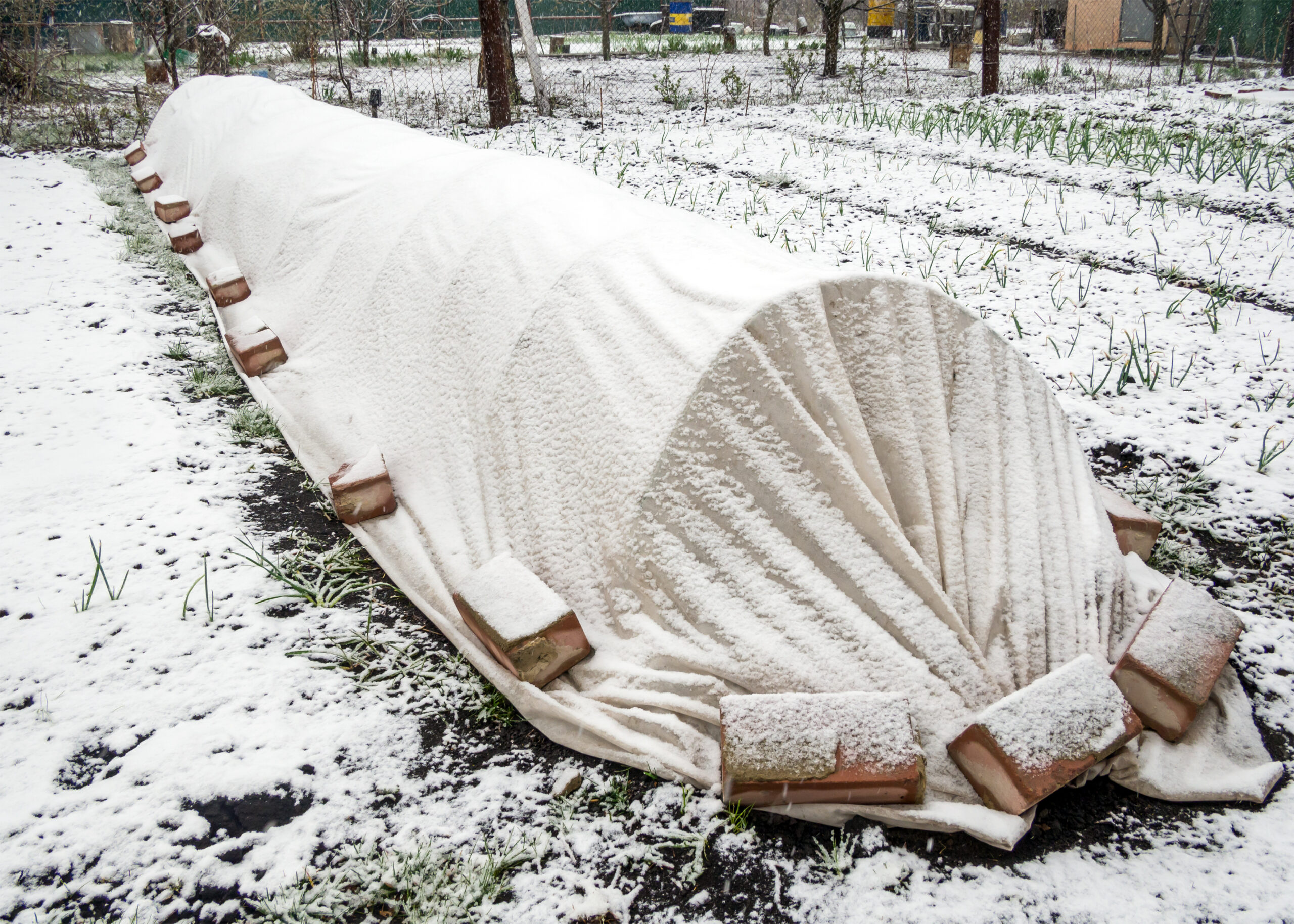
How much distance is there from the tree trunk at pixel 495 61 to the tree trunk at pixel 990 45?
5.18m

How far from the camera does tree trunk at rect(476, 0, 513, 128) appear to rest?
698cm

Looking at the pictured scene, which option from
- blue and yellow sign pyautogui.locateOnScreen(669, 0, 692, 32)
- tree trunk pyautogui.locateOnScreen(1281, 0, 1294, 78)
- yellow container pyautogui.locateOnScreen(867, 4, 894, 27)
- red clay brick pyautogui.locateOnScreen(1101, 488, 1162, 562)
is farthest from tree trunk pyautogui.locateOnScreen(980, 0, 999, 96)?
blue and yellow sign pyautogui.locateOnScreen(669, 0, 692, 32)

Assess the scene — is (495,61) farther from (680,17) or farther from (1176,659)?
(680,17)

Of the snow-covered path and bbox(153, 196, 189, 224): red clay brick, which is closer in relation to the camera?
the snow-covered path

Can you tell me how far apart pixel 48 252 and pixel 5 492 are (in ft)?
9.88

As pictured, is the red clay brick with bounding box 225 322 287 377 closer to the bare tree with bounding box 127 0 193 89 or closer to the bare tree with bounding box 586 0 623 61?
the bare tree with bounding box 127 0 193 89

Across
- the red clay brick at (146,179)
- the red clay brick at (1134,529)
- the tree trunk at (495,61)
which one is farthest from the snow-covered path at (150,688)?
the tree trunk at (495,61)

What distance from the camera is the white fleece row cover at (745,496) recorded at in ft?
5.13

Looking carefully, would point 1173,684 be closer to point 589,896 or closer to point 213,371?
point 589,896

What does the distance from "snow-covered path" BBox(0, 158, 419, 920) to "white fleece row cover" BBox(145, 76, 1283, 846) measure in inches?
14.7

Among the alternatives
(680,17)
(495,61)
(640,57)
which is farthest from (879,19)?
(495,61)

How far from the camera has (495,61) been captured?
24.1 feet

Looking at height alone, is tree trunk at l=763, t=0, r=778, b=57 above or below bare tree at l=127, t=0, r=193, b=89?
above

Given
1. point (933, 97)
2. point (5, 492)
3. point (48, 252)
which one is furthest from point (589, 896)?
point (933, 97)
